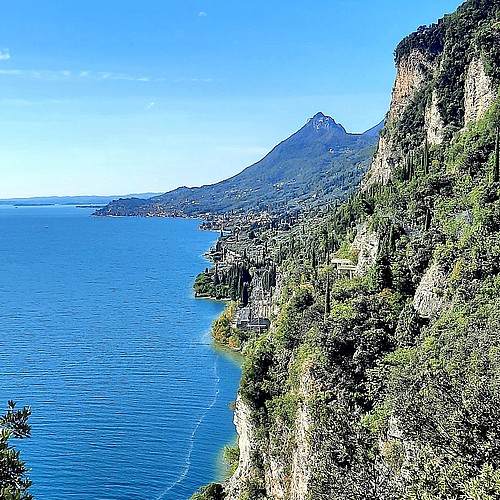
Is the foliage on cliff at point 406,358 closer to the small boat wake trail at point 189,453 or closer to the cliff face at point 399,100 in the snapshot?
the small boat wake trail at point 189,453

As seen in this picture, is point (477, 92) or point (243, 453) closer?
point (243, 453)

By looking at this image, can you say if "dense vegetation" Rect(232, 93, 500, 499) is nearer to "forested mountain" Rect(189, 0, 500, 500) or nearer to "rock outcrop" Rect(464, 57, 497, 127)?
"forested mountain" Rect(189, 0, 500, 500)

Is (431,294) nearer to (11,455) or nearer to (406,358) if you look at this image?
(406,358)

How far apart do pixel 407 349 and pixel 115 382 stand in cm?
2824

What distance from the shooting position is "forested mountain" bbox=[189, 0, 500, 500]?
45.5 feet

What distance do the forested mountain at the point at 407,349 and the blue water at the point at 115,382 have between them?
6618mm

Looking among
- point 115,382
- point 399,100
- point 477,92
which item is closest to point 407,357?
point 477,92

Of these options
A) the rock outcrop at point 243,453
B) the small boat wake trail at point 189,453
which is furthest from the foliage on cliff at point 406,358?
the small boat wake trail at point 189,453

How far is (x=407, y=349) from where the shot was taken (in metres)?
21.1

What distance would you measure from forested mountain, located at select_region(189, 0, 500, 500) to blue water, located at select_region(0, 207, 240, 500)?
662 centimetres

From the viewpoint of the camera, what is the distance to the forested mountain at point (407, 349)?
13.9 metres

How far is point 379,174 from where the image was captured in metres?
53.6

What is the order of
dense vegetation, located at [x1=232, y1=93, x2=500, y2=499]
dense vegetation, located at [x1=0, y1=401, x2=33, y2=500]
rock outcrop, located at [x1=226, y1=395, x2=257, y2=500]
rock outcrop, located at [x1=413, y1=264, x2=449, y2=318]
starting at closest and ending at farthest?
dense vegetation, located at [x1=0, y1=401, x2=33, y2=500] → dense vegetation, located at [x1=232, y1=93, x2=500, y2=499] → rock outcrop, located at [x1=413, y1=264, x2=449, y2=318] → rock outcrop, located at [x1=226, y1=395, x2=257, y2=500]

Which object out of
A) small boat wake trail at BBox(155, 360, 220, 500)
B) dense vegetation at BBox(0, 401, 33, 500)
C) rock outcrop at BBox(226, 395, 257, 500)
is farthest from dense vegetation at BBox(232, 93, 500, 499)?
dense vegetation at BBox(0, 401, 33, 500)
